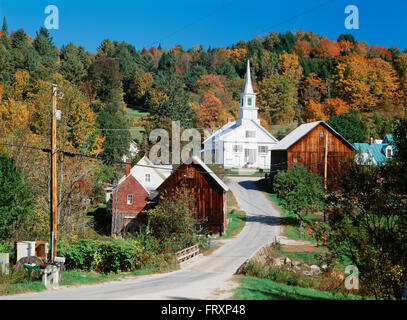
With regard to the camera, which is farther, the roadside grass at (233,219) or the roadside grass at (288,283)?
the roadside grass at (233,219)

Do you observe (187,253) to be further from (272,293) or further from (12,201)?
(12,201)

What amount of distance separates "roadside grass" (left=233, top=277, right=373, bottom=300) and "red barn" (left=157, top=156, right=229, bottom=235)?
1733 centimetres

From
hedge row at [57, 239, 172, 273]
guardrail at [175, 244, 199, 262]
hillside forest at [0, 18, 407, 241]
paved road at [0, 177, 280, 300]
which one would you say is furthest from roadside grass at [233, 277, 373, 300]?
hillside forest at [0, 18, 407, 241]

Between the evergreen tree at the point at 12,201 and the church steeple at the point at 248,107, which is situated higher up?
the church steeple at the point at 248,107

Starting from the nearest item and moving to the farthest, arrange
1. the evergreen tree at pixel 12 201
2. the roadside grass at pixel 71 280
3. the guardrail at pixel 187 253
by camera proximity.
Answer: the roadside grass at pixel 71 280, the guardrail at pixel 187 253, the evergreen tree at pixel 12 201

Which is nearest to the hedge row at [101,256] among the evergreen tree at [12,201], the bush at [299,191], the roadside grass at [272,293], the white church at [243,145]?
the roadside grass at [272,293]

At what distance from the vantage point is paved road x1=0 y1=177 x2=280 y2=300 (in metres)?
14.5

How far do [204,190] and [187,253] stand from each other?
11.4 meters

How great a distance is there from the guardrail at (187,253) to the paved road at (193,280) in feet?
2.16

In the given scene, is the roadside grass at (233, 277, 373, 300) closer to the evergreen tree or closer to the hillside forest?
the hillside forest

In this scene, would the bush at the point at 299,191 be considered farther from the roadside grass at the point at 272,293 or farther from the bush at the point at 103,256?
the roadside grass at the point at 272,293

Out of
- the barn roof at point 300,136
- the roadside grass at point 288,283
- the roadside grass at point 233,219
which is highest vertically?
the barn roof at point 300,136

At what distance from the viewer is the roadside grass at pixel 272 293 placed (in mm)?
14602

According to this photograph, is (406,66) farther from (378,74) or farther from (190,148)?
(190,148)
